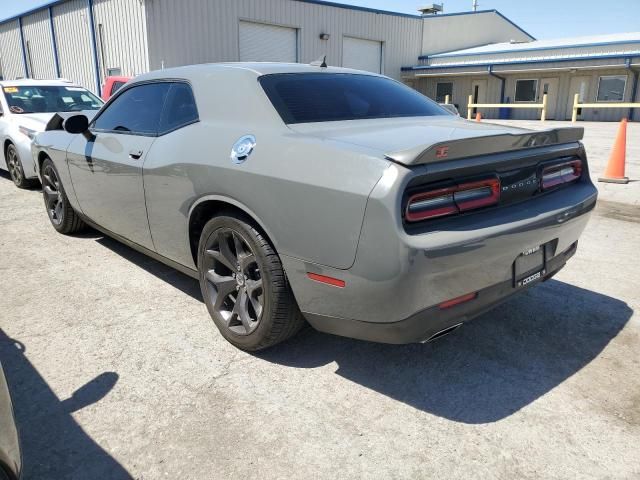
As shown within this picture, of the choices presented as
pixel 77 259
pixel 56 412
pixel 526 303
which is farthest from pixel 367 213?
pixel 77 259

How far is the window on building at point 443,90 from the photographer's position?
1248 inches

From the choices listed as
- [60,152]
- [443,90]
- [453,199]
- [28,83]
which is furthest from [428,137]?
[443,90]

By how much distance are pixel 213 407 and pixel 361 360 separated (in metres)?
0.87

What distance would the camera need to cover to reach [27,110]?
7.70 m

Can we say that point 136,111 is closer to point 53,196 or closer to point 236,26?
point 53,196

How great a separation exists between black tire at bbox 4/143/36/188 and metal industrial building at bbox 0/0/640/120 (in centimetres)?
1067

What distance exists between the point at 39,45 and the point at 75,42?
482 cm

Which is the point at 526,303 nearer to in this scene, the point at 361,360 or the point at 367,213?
the point at 361,360

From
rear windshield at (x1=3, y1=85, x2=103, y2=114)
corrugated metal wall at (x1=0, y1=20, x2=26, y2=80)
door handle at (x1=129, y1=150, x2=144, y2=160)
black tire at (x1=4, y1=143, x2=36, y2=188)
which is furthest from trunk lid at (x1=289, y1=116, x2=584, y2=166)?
corrugated metal wall at (x1=0, y1=20, x2=26, y2=80)

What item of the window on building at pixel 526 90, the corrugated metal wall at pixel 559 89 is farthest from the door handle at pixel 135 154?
the window on building at pixel 526 90

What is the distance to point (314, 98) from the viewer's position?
9.87ft

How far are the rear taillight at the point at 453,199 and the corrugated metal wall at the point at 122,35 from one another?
1895 centimetres

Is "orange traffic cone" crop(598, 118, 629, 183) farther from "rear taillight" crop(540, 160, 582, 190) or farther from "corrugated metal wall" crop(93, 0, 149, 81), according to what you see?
"corrugated metal wall" crop(93, 0, 149, 81)

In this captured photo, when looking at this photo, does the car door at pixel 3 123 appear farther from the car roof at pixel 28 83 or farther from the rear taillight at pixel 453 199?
the rear taillight at pixel 453 199
